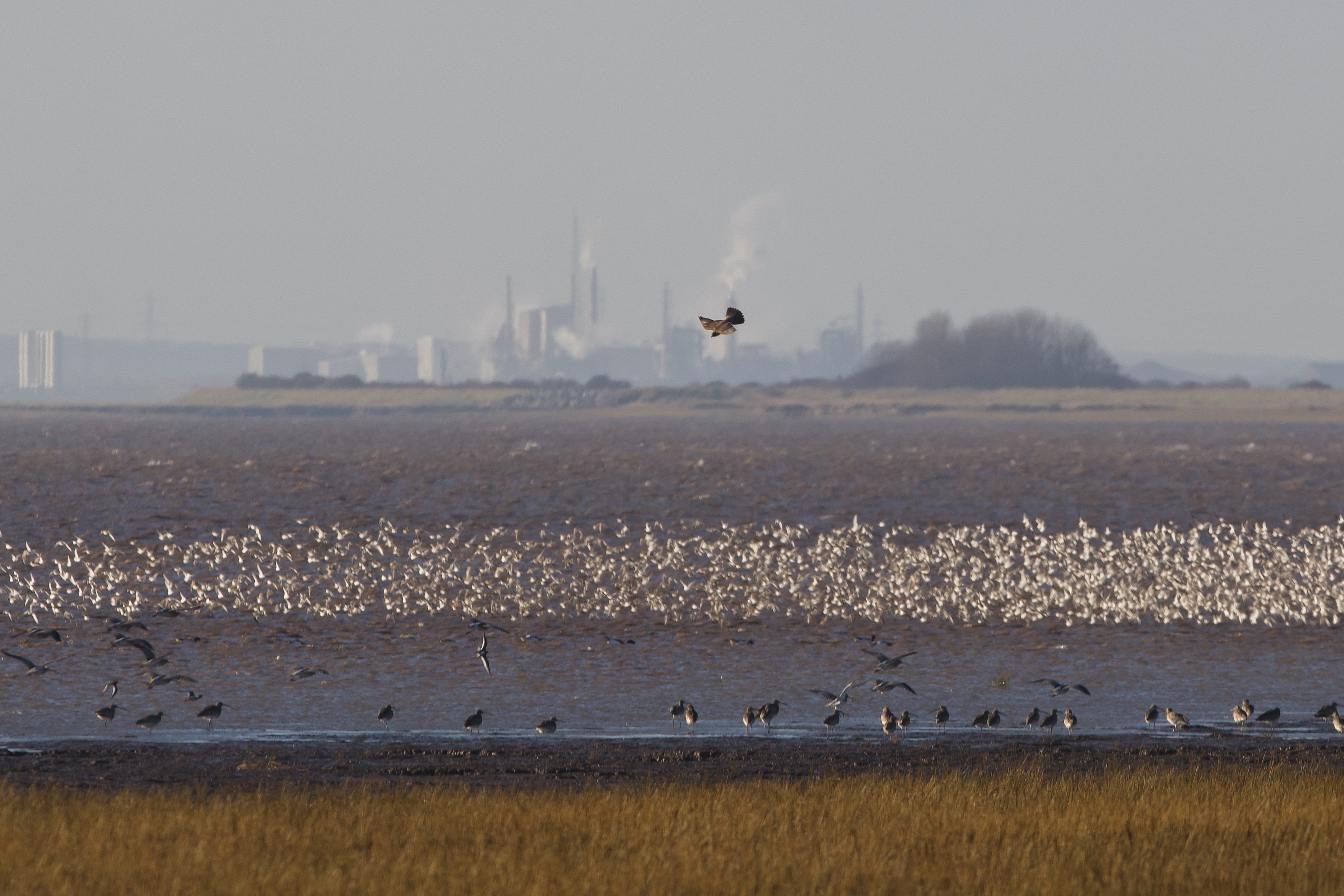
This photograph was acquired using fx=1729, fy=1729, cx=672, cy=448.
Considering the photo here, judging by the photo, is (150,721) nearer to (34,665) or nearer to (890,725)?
(34,665)

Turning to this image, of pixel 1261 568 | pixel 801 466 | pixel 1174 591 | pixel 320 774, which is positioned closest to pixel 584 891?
pixel 320 774

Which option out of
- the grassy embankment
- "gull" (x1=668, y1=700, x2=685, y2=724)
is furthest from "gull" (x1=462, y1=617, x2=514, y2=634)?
the grassy embankment

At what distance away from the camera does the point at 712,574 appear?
38.7 meters

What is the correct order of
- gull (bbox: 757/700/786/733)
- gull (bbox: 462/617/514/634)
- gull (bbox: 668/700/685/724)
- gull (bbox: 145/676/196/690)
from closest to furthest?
gull (bbox: 757/700/786/733) → gull (bbox: 668/700/685/724) → gull (bbox: 145/676/196/690) → gull (bbox: 462/617/514/634)

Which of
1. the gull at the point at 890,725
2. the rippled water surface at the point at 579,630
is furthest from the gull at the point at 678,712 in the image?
the gull at the point at 890,725

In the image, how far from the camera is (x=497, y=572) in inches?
1521

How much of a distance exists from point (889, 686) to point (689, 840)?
10708mm

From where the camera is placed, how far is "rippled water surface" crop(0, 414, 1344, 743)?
23359 millimetres

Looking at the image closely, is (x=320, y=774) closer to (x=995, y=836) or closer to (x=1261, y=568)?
(x=995, y=836)

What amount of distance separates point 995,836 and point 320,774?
7300 mm

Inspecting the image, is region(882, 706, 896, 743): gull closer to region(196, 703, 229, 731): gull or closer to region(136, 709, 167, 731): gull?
region(196, 703, 229, 731): gull

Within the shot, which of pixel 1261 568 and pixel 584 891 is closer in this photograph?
pixel 584 891

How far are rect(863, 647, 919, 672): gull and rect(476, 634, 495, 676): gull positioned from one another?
601 cm

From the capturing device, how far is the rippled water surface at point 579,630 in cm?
2336
